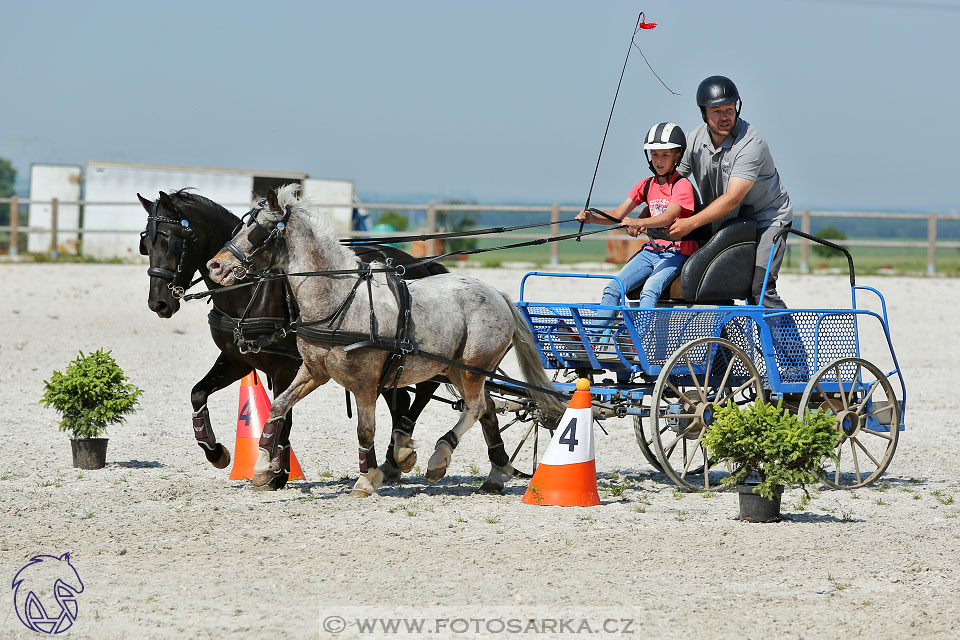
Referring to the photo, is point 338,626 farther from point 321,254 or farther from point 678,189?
point 678,189

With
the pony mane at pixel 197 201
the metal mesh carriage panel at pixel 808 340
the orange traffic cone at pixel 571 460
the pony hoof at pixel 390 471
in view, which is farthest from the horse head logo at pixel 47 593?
the metal mesh carriage panel at pixel 808 340

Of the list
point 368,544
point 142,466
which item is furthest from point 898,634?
point 142,466

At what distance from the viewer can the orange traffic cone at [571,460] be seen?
689cm

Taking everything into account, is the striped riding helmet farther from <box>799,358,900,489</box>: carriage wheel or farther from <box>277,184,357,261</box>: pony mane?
<box>277,184,357,261</box>: pony mane

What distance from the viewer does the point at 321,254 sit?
686cm

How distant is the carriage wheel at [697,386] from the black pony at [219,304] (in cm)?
172

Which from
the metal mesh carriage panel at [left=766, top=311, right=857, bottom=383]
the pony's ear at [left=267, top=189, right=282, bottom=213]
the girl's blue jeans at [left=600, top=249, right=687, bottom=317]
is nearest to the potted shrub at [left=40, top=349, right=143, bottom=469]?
the pony's ear at [left=267, top=189, right=282, bottom=213]

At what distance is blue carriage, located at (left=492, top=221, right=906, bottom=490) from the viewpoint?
7.33 meters

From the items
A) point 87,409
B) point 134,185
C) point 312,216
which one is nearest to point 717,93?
point 312,216

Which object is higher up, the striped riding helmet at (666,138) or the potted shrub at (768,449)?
the striped riding helmet at (666,138)

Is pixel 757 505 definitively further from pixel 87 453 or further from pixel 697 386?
pixel 87 453

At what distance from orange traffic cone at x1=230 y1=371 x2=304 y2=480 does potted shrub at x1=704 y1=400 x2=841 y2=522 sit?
3077 mm

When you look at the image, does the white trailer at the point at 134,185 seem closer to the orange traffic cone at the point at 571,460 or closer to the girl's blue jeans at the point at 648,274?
the girl's blue jeans at the point at 648,274

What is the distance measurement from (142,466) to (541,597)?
4473 millimetres
